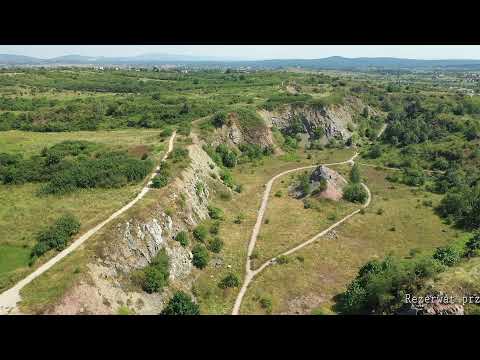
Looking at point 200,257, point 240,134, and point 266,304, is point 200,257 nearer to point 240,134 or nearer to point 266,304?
point 266,304

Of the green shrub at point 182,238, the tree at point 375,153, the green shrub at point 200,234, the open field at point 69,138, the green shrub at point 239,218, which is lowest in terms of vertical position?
the green shrub at point 239,218

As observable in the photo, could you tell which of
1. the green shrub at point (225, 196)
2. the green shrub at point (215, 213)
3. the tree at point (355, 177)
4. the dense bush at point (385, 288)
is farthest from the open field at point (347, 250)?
the green shrub at point (225, 196)

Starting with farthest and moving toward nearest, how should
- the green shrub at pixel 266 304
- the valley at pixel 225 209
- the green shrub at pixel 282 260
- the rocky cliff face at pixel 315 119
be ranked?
the rocky cliff face at pixel 315 119
the green shrub at pixel 282 260
the green shrub at pixel 266 304
the valley at pixel 225 209

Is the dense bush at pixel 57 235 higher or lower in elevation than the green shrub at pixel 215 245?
higher

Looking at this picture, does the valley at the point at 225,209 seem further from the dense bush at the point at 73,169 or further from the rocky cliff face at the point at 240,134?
the rocky cliff face at the point at 240,134
